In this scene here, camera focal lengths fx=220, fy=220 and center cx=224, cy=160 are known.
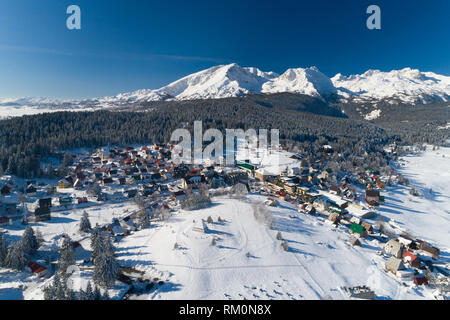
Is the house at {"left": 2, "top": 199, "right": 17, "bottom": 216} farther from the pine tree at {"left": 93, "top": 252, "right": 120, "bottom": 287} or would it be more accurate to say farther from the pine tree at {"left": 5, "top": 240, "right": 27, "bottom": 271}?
the pine tree at {"left": 93, "top": 252, "right": 120, "bottom": 287}

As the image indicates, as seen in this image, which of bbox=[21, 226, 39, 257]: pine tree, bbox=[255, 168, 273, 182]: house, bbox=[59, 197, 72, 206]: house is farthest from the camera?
bbox=[255, 168, 273, 182]: house

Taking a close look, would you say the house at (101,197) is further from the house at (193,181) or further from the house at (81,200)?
the house at (193,181)

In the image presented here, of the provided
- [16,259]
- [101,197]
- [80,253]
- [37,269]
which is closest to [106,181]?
[101,197]

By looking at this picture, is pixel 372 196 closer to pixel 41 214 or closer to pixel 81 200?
pixel 81 200

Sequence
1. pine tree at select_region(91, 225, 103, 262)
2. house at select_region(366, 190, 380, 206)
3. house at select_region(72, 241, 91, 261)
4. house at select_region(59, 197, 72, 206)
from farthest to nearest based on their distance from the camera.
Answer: house at select_region(366, 190, 380, 206) < house at select_region(59, 197, 72, 206) < house at select_region(72, 241, 91, 261) < pine tree at select_region(91, 225, 103, 262)

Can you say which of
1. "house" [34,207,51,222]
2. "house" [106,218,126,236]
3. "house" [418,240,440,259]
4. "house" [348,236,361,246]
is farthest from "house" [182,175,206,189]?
"house" [418,240,440,259]

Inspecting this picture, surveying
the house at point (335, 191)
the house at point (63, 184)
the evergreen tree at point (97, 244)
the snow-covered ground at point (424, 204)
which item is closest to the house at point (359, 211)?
the snow-covered ground at point (424, 204)

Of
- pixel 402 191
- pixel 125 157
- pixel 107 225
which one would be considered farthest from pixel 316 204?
pixel 125 157
